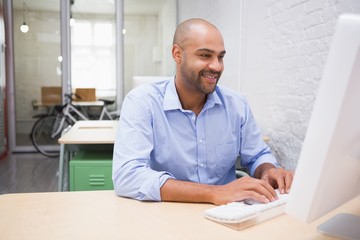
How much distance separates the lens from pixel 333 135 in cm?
51

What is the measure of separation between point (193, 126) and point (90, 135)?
4.59 feet

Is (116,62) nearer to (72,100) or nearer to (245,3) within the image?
(72,100)

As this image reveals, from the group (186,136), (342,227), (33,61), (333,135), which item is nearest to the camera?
(333,135)

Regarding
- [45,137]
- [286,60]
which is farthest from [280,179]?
[45,137]

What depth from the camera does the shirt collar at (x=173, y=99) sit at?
1.35 meters

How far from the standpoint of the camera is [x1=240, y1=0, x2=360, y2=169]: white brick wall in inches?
74.1

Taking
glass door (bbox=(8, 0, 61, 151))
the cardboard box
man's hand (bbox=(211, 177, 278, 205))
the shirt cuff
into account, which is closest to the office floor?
glass door (bbox=(8, 0, 61, 151))

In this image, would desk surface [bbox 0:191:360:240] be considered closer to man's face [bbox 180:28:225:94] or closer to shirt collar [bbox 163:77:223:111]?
shirt collar [bbox 163:77:223:111]

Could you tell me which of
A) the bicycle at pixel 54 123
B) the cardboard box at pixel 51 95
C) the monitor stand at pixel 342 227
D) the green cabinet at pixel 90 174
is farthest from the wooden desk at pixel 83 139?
the cardboard box at pixel 51 95

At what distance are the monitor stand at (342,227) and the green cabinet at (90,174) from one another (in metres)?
1.67

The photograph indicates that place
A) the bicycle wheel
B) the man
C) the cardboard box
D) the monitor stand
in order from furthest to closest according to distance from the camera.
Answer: the cardboard box
the bicycle wheel
the man
the monitor stand

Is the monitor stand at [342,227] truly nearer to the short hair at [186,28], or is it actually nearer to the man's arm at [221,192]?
the man's arm at [221,192]

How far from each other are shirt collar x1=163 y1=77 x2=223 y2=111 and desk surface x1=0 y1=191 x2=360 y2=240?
42 centimetres

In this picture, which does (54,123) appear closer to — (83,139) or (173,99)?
(83,139)
